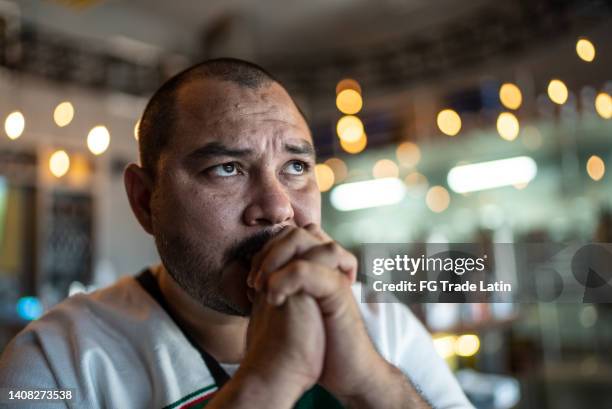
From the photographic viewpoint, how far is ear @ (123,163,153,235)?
109cm

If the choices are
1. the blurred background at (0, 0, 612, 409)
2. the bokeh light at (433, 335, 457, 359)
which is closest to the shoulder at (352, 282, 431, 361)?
the bokeh light at (433, 335, 457, 359)

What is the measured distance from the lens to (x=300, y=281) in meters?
0.73

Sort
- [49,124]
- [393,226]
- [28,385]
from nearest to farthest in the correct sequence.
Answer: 1. [28,385]
2. [49,124]
3. [393,226]

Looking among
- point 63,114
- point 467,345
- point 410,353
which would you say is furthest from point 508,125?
point 410,353

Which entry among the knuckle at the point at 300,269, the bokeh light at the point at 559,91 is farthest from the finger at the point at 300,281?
the bokeh light at the point at 559,91

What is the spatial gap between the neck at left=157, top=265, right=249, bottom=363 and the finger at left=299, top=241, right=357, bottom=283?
33cm

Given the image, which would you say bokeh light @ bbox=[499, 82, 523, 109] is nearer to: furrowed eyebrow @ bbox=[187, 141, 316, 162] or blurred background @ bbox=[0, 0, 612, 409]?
blurred background @ bbox=[0, 0, 612, 409]

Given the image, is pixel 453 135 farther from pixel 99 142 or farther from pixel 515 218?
pixel 99 142

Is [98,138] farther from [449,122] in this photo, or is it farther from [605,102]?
[449,122]

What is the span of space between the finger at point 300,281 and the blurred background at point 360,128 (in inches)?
131

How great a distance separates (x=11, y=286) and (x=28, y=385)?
4.30m

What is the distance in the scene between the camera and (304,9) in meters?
5.52

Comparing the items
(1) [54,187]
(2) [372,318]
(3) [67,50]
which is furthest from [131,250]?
(2) [372,318]

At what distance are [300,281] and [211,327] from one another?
0.38m
